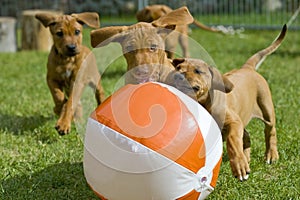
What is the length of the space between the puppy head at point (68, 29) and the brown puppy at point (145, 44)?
118 centimetres

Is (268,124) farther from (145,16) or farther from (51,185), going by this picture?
(145,16)

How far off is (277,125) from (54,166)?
7.28 feet

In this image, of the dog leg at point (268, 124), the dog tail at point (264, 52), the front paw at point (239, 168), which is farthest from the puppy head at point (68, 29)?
the front paw at point (239, 168)

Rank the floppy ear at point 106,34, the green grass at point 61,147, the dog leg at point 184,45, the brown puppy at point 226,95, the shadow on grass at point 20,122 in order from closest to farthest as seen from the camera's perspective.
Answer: the brown puppy at point 226,95 < the green grass at point 61,147 < the floppy ear at point 106,34 < the shadow on grass at point 20,122 < the dog leg at point 184,45

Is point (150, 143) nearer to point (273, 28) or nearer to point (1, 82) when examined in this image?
point (1, 82)

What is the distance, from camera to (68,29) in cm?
623

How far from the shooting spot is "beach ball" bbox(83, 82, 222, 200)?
3416 millimetres

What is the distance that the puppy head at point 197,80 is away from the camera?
4039 millimetres

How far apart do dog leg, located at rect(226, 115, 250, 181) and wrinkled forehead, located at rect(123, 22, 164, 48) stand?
34.1 inches

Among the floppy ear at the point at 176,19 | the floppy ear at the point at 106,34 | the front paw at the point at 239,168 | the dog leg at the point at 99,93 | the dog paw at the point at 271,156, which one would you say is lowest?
the dog paw at the point at 271,156

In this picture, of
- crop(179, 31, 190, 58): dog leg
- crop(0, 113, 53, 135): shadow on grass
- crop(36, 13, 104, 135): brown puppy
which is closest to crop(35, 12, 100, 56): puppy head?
crop(36, 13, 104, 135): brown puppy

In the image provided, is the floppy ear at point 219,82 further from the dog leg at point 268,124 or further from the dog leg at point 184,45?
the dog leg at point 184,45

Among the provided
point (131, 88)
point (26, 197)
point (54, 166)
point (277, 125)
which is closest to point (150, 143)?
point (131, 88)

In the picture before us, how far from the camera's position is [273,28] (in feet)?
40.8
